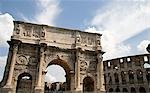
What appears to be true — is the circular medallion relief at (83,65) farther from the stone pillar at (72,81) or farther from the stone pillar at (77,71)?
the stone pillar at (72,81)

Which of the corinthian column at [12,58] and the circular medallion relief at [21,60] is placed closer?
the corinthian column at [12,58]

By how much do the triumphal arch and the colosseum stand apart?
15.0 m

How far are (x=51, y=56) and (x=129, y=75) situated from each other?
2086cm

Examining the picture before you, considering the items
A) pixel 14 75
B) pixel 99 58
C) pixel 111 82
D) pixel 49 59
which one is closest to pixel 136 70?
pixel 111 82

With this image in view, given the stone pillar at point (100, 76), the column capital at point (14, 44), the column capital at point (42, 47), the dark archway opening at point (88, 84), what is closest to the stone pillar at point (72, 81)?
the dark archway opening at point (88, 84)

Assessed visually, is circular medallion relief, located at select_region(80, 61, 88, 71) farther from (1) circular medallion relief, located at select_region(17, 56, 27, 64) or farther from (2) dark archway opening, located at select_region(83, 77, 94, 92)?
(1) circular medallion relief, located at select_region(17, 56, 27, 64)

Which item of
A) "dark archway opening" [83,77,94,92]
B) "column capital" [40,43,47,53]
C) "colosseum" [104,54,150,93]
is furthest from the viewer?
"colosseum" [104,54,150,93]

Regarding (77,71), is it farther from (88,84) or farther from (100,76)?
(88,84)

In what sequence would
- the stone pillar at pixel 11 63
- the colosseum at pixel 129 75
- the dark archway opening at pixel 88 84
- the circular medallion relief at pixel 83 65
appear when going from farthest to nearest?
the colosseum at pixel 129 75
the dark archway opening at pixel 88 84
the circular medallion relief at pixel 83 65
the stone pillar at pixel 11 63

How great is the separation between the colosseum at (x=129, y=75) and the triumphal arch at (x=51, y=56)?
15.0 m

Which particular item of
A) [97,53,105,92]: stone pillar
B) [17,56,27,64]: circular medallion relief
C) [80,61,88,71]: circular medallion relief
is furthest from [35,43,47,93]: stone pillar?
[97,53,105,92]: stone pillar

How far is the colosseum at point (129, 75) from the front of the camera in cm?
3325

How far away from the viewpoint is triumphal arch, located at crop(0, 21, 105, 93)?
18.0m

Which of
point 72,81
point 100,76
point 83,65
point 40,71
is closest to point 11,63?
point 40,71
